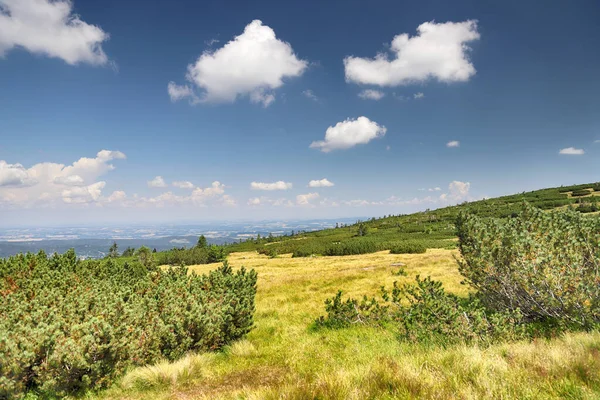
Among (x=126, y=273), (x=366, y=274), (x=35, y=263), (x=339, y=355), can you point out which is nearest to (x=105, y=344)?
(x=339, y=355)

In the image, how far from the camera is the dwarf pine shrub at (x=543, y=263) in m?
7.73

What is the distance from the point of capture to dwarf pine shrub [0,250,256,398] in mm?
6488

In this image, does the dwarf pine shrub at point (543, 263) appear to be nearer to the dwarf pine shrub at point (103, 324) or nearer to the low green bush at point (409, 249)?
the dwarf pine shrub at point (103, 324)

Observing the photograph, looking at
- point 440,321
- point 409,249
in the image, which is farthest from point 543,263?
point 409,249

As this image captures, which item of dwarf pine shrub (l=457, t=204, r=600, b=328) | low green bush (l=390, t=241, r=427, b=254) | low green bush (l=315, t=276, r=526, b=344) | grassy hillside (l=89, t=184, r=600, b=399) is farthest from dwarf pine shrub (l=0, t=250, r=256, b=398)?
low green bush (l=390, t=241, r=427, b=254)

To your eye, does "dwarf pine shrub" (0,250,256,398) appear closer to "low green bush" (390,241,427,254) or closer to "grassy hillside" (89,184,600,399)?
"grassy hillside" (89,184,600,399)

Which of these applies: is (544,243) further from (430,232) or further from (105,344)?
(430,232)

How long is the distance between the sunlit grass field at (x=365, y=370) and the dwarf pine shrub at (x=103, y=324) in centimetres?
70

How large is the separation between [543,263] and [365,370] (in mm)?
6463

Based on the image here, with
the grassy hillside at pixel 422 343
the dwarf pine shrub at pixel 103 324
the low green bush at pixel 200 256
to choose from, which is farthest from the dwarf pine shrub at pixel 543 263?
the low green bush at pixel 200 256

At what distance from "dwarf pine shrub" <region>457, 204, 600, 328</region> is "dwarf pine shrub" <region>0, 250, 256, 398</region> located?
902cm

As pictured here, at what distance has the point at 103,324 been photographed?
23.0ft

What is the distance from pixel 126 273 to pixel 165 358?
8891 mm

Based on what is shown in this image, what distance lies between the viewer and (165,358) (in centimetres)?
877
